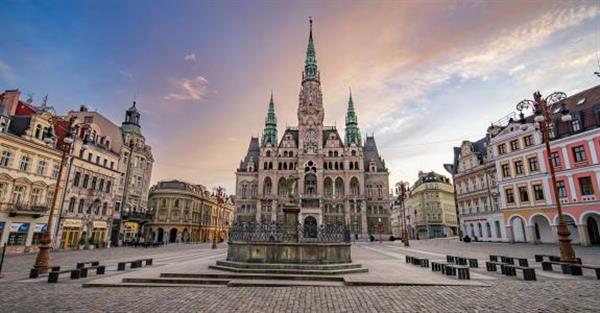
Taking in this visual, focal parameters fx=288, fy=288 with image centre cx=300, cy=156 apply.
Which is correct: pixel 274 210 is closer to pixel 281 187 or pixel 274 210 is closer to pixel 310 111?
pixel 281 187

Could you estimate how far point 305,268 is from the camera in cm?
1191

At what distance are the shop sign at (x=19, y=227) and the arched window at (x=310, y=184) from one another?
43.5 meters

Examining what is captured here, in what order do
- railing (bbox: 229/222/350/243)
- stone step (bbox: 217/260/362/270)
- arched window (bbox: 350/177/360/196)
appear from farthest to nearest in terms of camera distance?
1. arched window (bbox: 350/177/360/196)
2. railing (bbox: 229/222/350/243)
3. stone step (bbox: 217/260/362/270)

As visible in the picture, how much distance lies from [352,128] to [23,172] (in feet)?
191

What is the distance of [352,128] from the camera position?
228ft

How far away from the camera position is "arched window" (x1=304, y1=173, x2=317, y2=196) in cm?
6141

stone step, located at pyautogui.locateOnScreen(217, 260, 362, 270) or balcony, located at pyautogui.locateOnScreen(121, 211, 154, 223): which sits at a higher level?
balcony, located at pyautogui.locateOnScreen(121, 211, 154, 223)

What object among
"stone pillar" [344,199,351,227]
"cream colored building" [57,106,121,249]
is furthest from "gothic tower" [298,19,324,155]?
"cream colored building" [57,106,121,249]

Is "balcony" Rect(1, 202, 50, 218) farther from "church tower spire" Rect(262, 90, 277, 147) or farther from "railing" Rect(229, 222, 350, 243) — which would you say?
"church tower spire" Rect(262, 90, 277, 147)

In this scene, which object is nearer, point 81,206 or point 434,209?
point 81,206

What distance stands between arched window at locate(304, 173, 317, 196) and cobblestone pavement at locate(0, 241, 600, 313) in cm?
5137

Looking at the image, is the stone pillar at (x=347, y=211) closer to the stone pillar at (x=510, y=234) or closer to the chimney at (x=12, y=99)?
the stone pillar at (x=510, y=234)

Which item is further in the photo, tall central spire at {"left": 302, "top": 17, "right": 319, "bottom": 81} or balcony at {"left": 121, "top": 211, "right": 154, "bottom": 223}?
tall central spire at {"left": 302, "top": 17, "right": 319, "bottom": 81}

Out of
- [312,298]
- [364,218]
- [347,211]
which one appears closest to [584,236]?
[312,298]
